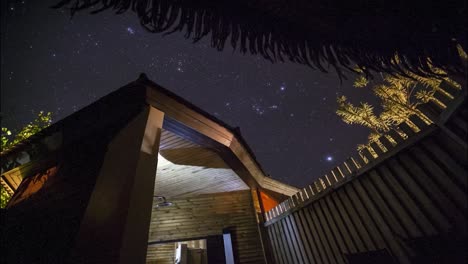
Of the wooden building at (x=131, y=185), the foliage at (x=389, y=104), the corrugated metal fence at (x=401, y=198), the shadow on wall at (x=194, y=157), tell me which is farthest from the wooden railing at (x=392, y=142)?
the foliage at (x=389, y=104)

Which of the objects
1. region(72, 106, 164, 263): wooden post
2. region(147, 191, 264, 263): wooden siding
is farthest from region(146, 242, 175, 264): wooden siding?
region(72, 106, 164, 263): wooden post

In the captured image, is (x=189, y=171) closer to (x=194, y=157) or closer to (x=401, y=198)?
(x=194, y=157)

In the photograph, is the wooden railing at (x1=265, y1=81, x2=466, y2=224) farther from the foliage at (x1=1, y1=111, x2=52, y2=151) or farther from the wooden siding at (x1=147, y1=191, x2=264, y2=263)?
the foliage at (x1=1, y1=111, x2=52, y2=151)

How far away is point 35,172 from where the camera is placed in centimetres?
522

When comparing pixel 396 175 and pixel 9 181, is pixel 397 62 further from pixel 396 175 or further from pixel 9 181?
pixel 9 181

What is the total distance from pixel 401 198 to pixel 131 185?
3869 millimetres

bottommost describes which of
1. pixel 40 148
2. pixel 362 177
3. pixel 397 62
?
pixel 397 62

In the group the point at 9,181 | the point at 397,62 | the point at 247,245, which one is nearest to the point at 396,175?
the point at 397,62

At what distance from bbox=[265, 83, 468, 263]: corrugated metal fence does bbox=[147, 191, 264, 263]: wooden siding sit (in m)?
2.64

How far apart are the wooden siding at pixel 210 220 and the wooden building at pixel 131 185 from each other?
4cm

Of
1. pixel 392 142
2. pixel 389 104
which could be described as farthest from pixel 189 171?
pixel 389 104

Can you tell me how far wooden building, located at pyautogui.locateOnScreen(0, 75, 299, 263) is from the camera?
100 inches

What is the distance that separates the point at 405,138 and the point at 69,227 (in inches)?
176

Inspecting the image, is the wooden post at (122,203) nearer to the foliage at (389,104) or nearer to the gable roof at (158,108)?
the gable roof at (158,108)
